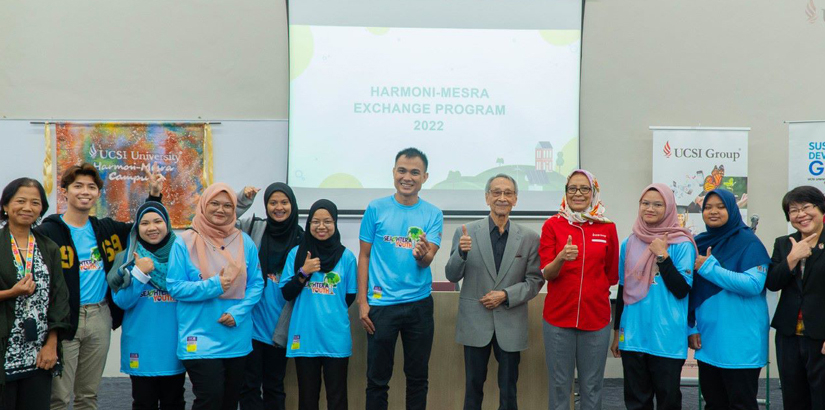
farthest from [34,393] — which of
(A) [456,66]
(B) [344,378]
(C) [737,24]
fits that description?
(C) [737,24]

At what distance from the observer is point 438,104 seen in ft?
16.7

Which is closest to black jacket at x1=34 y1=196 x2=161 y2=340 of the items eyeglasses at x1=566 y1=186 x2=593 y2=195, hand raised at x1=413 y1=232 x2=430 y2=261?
hand raised at x1=413 y1=232 x2=430 y2=261

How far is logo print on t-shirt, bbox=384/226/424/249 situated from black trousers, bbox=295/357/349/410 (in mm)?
646

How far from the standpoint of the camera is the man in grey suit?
3314mm

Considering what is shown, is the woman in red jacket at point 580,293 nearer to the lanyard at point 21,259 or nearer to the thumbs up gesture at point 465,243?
the thumbs up gesture at point 465,243

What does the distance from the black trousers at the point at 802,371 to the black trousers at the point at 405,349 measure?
67.9 inches

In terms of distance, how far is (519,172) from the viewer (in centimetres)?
513

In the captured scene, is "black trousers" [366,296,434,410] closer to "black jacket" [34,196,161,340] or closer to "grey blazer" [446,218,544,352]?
"grey blazer" [446,218,544,352]

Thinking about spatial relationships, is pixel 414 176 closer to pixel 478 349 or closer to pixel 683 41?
pixel 478 349

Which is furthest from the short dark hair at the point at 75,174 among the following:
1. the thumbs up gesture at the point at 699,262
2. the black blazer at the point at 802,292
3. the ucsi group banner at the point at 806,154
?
the ucsi group banner at the point at 806,154

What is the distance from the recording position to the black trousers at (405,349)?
3.30 m

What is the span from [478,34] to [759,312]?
2.97 m

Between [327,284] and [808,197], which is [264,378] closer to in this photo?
[327,284]

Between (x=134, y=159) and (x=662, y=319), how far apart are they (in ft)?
13.3
